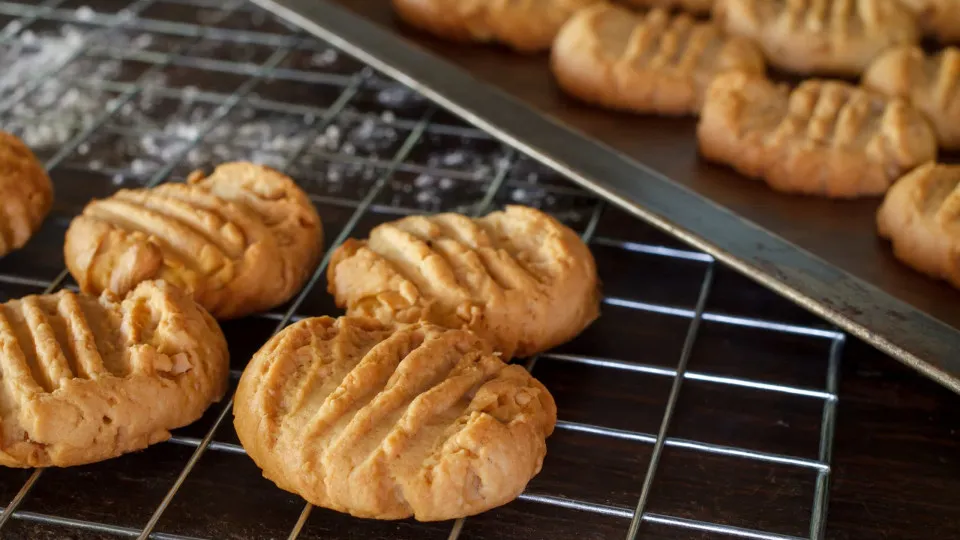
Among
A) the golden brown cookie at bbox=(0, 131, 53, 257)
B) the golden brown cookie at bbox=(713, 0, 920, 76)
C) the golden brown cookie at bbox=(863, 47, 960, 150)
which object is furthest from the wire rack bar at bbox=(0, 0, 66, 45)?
the golden brown cookie at bbox=(863, 47, 960, 150)

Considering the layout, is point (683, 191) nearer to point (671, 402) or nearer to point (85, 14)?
point (671, 402)

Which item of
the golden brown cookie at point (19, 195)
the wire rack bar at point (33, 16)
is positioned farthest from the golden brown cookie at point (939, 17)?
the wire rack bar at point (33, 16)

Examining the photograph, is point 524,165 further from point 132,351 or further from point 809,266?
point 132,351

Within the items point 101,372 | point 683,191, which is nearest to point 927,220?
point 683,191

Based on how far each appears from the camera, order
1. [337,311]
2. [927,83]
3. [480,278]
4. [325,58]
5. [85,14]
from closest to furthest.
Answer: [480,278]
[337,311]
[927,83]
[325,58]
[85,14]

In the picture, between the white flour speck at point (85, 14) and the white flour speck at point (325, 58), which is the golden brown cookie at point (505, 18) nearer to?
the white flour speck at point (325, 58)
